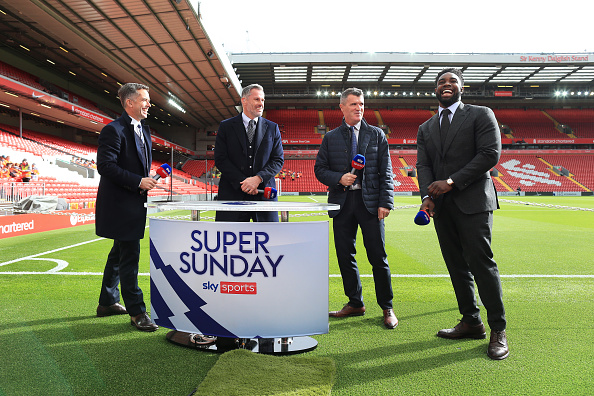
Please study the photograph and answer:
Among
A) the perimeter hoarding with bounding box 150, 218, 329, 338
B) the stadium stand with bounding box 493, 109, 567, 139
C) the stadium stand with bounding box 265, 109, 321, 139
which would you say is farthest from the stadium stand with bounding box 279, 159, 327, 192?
the perimeter hoarding with bounding box 150, 218, 329, 338

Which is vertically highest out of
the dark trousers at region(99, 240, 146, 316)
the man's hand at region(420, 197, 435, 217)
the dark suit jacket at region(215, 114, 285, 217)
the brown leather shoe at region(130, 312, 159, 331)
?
the dark suit jacket at region(215, 114, 285, 217)

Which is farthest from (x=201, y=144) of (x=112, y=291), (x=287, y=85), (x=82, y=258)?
(x=112, y=291)

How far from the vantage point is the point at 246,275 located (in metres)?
2.22

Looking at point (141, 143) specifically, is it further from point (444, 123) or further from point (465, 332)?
point (465, 332)

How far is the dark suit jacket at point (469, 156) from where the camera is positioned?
2492mm

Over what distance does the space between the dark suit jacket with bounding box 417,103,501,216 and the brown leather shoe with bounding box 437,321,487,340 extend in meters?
0.81

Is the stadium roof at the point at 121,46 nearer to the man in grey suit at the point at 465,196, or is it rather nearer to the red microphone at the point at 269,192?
the red microphone at the point at 269,192

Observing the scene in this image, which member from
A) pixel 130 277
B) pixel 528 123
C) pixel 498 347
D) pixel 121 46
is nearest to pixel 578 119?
pixel 528 123

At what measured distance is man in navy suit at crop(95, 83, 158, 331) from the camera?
2.80 metres

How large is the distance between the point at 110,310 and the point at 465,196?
2802mm

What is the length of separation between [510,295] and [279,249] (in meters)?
2.65

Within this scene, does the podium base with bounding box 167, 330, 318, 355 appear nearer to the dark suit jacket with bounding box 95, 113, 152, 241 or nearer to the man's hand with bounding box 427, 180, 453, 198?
the dark suit jacket with bounding box 95, 113, 152, 241

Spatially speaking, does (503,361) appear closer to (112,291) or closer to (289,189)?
(112,291)

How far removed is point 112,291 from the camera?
3.15 metres
